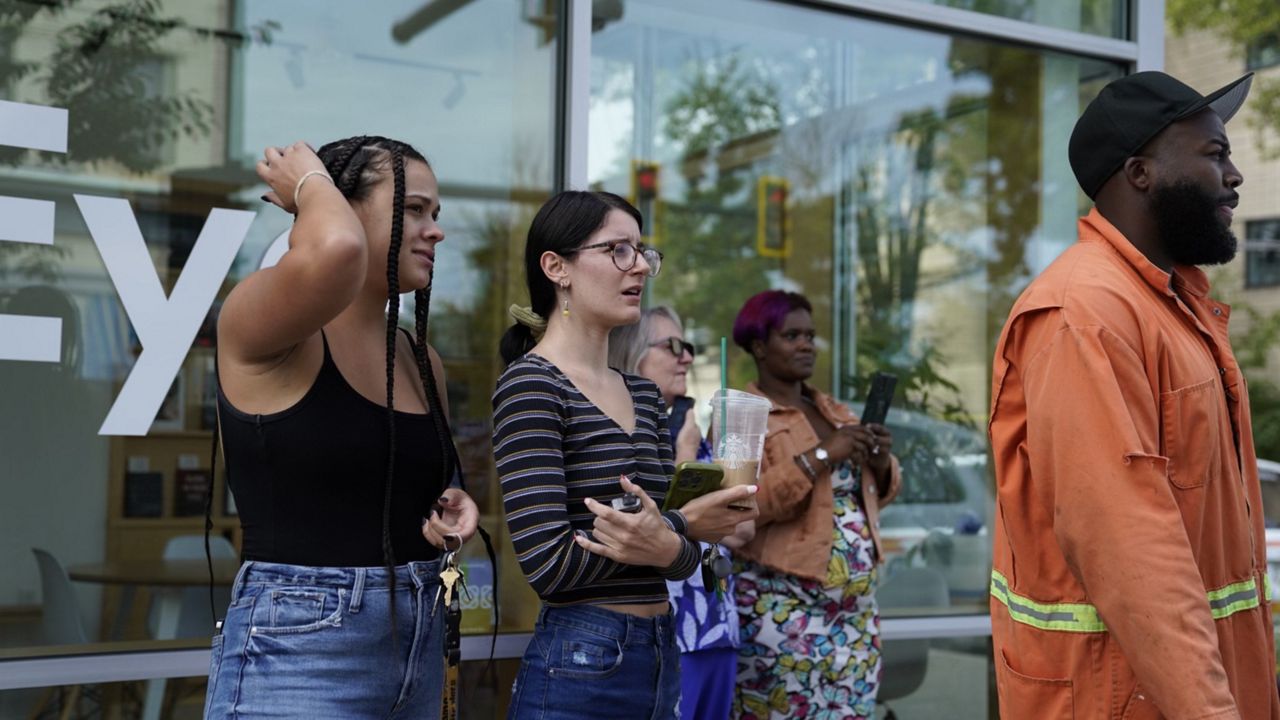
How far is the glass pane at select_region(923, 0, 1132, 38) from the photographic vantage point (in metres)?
5.23

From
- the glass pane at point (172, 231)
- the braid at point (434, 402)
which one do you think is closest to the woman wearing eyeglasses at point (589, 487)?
the braid at point (434, 402)

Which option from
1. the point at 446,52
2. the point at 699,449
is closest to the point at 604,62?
the point at 446,52

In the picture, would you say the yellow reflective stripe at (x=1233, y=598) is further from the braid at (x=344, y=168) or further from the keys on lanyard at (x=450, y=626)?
the braid at (x=344, y=168)

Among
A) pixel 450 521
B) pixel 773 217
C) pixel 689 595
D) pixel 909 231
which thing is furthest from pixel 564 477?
pixel 773 217

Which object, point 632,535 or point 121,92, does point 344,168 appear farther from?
point 121,92

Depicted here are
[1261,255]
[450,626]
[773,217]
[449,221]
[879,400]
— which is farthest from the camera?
[1261,255]

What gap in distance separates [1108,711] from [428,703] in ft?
3.65

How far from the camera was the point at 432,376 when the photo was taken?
2223 mm

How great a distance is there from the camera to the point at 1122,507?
A: 1906 millimetres

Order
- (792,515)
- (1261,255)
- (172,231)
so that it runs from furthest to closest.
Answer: (1261,255), (792,515), (172,231)

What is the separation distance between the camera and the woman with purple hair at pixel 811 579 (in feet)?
12.5

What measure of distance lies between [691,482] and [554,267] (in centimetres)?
54

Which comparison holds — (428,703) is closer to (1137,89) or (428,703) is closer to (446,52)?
(1137,89)

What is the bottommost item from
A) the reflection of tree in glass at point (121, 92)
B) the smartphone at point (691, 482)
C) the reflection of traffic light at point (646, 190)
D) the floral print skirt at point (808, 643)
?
the floral print skirt at point (808, 643)
